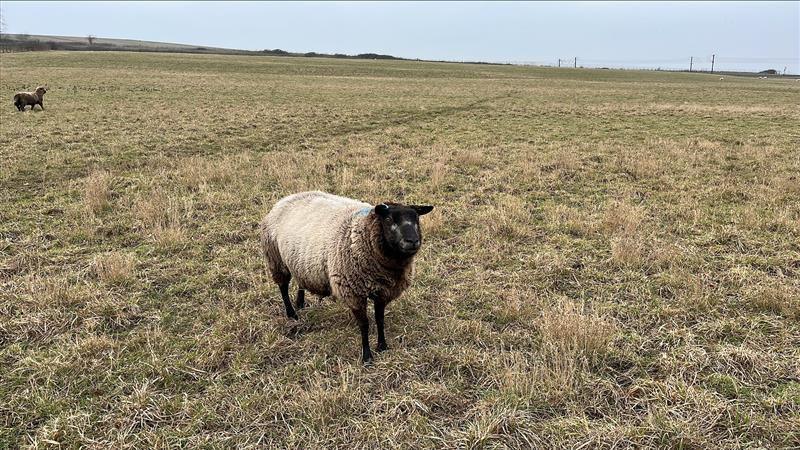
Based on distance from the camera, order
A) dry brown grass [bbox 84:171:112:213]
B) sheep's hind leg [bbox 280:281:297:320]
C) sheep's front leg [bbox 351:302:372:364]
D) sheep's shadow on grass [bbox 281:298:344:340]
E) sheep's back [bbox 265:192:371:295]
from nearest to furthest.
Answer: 1. sheep's front leg [bbox 351:302:372:364]
2. sheep's back [bbox 265:192:371:295]
3. sheep's shadow on grass [bbox 281:298:344:340]
4. sheep's hind leg [bbox 280:281:297:320]
5. dry brown grass [bbox 84:171:112:213]

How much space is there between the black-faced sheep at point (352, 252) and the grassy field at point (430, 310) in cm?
56

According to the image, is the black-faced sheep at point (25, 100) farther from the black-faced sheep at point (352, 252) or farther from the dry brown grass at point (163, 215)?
the black-faced sheep at point (352, 252)

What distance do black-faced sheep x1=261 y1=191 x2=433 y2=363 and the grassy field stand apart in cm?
56

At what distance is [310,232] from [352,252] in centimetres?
78

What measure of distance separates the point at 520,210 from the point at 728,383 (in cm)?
544

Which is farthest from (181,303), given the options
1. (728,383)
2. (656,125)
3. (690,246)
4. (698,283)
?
(656,125)

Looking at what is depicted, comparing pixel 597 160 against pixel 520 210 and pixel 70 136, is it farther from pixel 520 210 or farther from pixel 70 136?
pixel 70 136

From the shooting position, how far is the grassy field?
4.14 m

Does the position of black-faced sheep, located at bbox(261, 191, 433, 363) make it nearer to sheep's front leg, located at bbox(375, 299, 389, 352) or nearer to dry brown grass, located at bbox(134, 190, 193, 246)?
sheep's front leg, located at bbox(375, 299, 389, 352)

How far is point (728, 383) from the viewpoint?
14.9 feet

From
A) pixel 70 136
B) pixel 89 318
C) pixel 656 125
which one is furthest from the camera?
pixel 656 125

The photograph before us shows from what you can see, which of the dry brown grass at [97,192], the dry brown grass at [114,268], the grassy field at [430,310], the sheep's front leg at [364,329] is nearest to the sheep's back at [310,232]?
the sheep's front leg at [364,329]

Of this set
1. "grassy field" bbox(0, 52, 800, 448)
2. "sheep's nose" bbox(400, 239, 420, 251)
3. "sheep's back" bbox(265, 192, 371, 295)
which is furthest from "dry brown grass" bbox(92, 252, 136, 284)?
"sheep's nose" bbox(400, 239, 420, 251)

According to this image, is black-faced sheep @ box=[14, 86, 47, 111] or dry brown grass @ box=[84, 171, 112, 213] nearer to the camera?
dry brown grass @ box=[84, 171, 112, 213]
